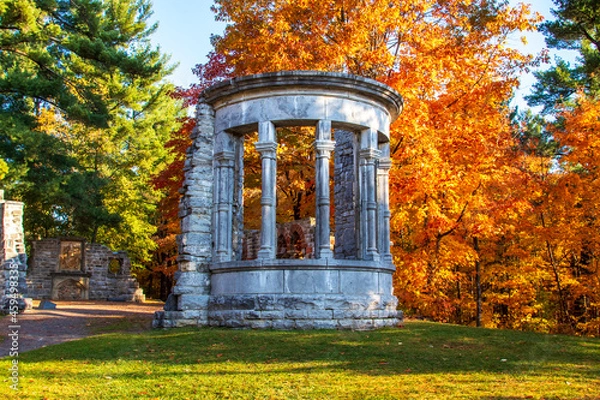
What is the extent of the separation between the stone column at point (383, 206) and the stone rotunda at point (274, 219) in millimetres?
21

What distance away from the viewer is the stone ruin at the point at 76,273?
25.6 meters

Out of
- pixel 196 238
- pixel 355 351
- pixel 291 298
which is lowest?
pixel 355 351

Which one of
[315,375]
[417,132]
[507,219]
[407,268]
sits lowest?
[315,375]

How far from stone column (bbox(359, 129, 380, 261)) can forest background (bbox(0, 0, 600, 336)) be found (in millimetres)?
2513

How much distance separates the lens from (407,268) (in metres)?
14.9

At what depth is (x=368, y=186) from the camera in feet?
37.4

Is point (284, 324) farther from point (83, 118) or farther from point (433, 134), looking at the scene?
point (83, 118)

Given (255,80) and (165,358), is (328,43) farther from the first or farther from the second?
(165,358)

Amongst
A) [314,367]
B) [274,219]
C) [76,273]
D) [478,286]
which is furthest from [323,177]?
[76,273]

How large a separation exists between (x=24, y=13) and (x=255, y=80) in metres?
14.3

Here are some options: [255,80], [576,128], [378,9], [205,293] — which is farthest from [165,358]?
[576,128]

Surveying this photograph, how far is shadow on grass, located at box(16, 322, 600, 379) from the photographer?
648 centimetres

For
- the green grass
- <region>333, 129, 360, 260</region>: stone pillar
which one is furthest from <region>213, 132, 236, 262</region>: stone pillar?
<region>333, 129, 360, 260</region>: stone pillar

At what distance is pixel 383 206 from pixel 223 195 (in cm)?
318
